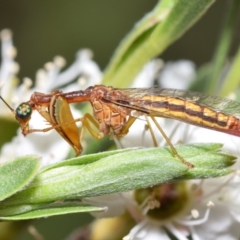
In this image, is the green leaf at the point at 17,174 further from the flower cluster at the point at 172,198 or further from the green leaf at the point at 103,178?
the flower cluster at the point at 172,198

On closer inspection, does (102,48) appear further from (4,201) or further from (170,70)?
(4,201)

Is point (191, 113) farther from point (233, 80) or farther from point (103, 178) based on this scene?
point (103, 178)

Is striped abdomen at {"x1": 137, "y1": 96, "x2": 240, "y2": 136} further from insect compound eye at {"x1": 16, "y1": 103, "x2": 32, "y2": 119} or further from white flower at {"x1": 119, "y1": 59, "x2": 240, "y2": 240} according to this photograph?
insect compound eye at {"x1": 16, "y1": 103, "x2": 32, "y2": 119}

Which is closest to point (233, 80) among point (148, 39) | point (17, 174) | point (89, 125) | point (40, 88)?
point (148, 39)

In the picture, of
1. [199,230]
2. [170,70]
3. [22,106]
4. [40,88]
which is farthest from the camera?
[170,70]

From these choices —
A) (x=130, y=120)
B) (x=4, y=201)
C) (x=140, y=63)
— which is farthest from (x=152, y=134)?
(x=4, y=201)

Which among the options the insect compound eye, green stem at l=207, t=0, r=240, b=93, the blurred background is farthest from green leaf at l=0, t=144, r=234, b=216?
the blurred background
